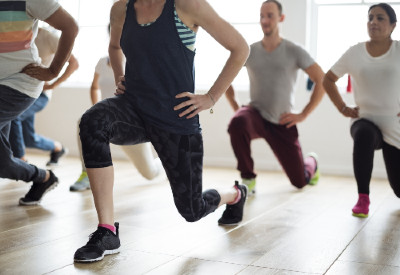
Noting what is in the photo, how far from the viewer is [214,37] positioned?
2.38 metres

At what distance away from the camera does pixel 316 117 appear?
18.9 ft

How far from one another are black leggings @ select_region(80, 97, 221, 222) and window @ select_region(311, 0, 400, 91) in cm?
362

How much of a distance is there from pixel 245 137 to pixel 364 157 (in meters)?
0.99

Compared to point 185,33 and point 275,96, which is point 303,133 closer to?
point 275,96

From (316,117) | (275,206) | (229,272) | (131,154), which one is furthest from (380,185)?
(229,272)

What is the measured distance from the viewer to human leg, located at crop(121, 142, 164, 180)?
4125 millimetres

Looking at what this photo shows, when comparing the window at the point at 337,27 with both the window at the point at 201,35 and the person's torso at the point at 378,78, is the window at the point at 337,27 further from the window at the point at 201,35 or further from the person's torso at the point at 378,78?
the person's torso at the point at 378,78

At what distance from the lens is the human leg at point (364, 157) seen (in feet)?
11.4

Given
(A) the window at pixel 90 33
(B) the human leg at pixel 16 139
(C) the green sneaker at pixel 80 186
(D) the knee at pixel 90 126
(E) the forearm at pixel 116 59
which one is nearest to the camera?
(D) the knee at pixel 90 126

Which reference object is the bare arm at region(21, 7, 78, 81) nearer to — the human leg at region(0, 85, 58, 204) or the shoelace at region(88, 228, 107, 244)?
the human leg at region(0, 85, 58, 204)

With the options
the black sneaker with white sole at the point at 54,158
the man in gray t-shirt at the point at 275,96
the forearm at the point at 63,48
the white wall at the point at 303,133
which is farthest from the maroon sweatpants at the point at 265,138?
the black sneaker with white sole at the point at 54,158

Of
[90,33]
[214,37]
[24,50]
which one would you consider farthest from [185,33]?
[90,33]

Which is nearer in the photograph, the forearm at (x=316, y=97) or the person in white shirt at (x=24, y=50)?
the person in white shirt at (x=24, y=50)

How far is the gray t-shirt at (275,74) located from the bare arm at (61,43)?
1750mm
